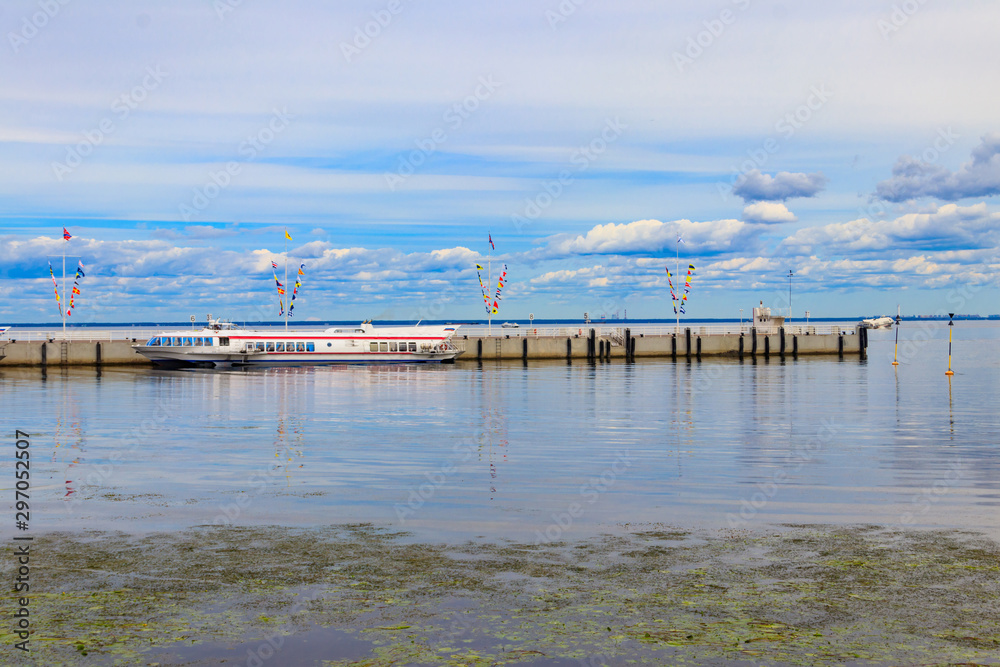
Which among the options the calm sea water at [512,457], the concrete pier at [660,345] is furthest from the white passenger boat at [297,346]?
the calm sea water at [512,457]

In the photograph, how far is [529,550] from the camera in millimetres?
14109

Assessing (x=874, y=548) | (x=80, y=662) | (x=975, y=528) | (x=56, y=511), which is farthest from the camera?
(x=56, y=511)

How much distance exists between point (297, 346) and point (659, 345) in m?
40.2

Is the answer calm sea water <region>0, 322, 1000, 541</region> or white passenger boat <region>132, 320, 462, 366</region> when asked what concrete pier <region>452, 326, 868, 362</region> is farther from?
calm sea water <region>0, 322, 1000, 541</region>

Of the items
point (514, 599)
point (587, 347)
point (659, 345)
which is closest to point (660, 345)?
point (659, 345)

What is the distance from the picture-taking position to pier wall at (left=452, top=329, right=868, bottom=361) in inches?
3573

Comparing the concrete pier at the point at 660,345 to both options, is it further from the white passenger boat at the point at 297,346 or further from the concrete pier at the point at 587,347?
the white passenger boat at the point at 297,346

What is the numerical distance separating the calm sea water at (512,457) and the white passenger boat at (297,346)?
26.3 metres

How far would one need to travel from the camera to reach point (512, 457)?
82.9 feet

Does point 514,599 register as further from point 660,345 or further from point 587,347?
point 660,345

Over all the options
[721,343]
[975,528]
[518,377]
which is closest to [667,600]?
[975,528]

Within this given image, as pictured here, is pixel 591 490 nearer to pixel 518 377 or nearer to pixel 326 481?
pixel 326 481

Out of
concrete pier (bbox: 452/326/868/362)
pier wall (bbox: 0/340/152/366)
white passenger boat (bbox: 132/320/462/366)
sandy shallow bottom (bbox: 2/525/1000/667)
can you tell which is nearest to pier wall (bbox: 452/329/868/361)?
concrete pier (bbox: 452/326/868/362)

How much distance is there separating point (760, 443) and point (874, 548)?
47.4ft
